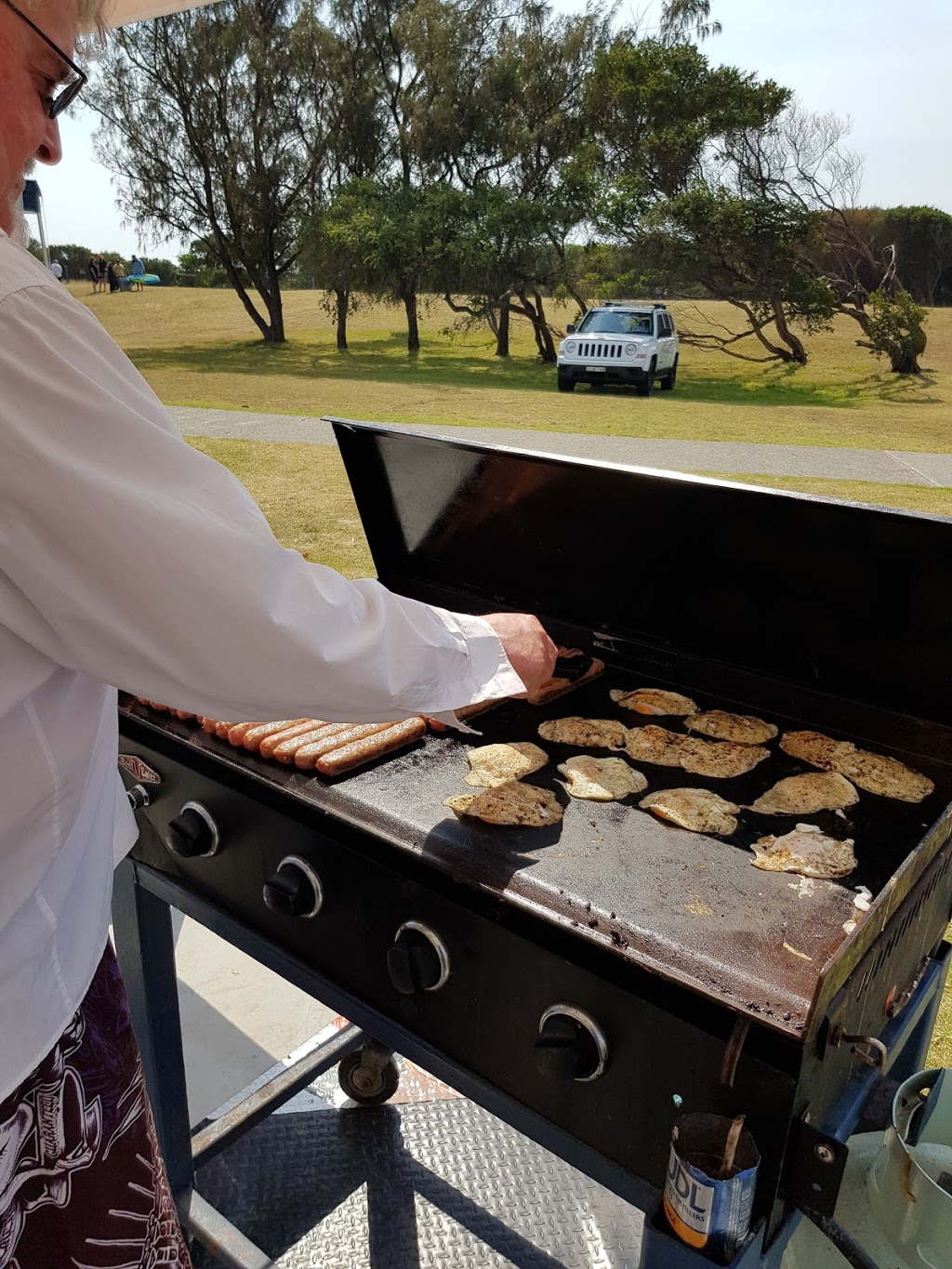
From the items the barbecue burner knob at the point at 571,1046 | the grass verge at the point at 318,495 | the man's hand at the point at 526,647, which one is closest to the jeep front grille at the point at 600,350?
the grass verge at the point at 318,495

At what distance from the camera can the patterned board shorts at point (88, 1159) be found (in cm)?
124

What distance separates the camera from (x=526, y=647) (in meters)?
1.43

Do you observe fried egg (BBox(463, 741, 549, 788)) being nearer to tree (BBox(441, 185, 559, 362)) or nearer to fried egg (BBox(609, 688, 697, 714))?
fried egg (BBox(609, 688, 697, 714))

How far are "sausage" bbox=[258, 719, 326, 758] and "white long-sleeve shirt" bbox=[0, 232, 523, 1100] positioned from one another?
378 mm

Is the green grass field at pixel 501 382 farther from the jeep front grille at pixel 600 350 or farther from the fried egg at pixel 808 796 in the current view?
the fried egg at pixel 808 796

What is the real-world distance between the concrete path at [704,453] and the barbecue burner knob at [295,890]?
5847 millimetres

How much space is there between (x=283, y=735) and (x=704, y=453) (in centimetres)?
798

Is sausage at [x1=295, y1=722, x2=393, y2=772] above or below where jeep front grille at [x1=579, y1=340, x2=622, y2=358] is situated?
below

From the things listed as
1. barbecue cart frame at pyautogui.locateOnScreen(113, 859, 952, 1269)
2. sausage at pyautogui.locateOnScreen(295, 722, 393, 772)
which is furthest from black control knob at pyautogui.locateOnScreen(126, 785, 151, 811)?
sausage at pyautogui.locateOnScreen(295, 722, 393, 772)

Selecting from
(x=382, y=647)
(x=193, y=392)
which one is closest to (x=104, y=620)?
(x=382, y=647)

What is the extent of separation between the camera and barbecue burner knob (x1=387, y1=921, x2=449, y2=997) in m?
1.28

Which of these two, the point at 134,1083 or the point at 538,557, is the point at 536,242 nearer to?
the point at 538,557

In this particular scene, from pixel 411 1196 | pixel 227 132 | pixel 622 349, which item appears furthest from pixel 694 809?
pixel 227 132

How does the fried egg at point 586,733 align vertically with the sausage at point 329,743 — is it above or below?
below
